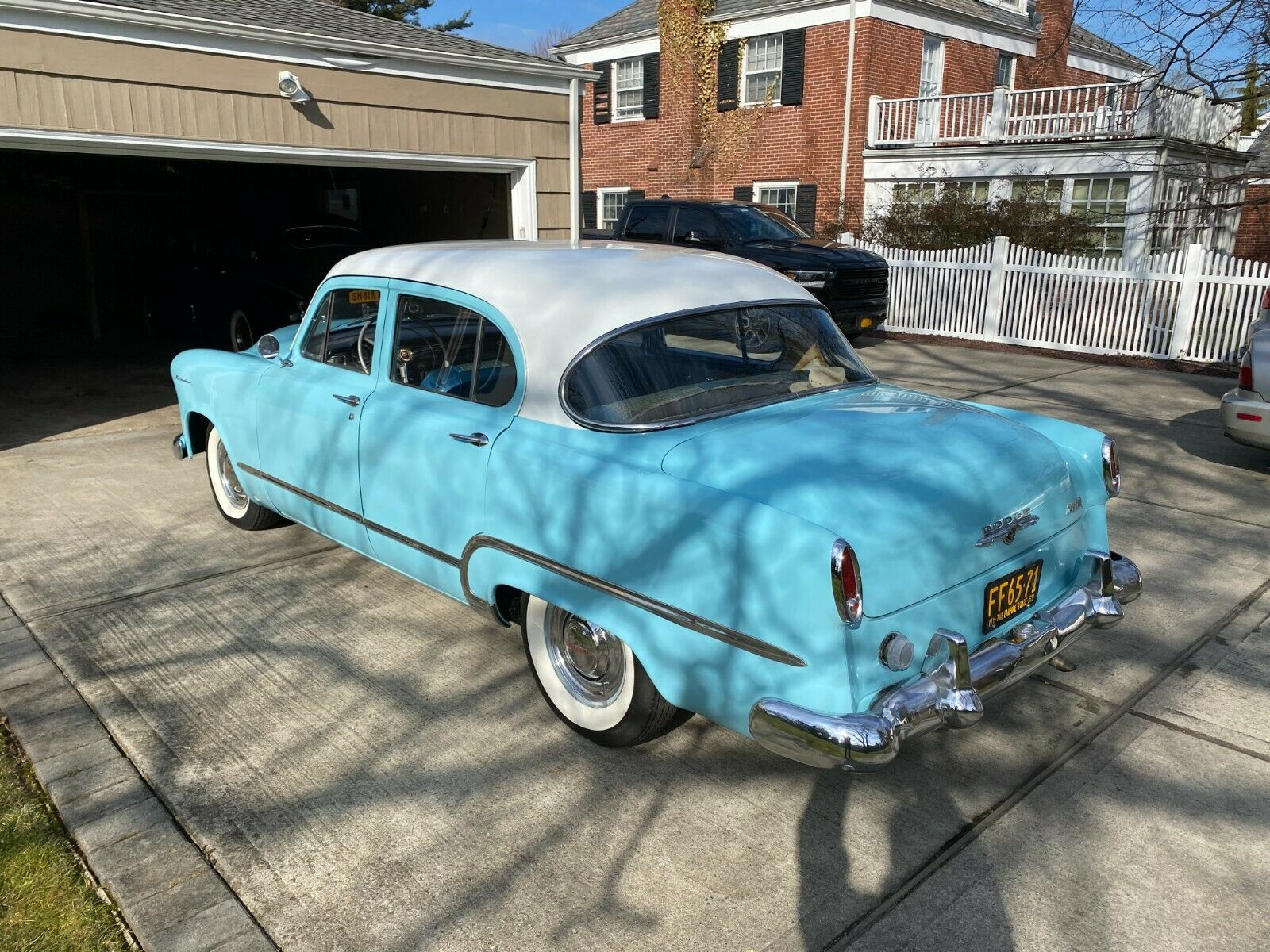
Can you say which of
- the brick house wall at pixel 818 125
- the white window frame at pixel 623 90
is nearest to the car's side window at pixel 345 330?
the brick house wall at pixel 818 125

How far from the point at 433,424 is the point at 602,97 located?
2173 centimetres

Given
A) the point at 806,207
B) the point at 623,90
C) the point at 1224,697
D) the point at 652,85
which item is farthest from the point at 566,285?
the point at 623,90

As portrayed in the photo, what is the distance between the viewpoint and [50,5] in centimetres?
645

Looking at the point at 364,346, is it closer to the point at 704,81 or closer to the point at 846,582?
the point at 846,582

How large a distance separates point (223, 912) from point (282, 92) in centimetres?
680

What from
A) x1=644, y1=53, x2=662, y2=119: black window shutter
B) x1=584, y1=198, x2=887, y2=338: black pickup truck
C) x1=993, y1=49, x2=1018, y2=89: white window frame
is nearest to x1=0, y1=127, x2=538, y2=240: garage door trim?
x1=584, y1=198, x2=887, y2=338: black pickup truck

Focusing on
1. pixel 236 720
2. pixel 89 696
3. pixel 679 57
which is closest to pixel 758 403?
pixel 236 720

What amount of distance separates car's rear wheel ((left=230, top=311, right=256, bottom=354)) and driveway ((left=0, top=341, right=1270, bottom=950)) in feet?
22.3

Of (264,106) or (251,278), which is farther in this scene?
(251,278)

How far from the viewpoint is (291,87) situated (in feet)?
25.3

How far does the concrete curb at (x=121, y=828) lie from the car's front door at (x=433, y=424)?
1309 mm

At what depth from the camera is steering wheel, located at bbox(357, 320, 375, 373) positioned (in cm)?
440

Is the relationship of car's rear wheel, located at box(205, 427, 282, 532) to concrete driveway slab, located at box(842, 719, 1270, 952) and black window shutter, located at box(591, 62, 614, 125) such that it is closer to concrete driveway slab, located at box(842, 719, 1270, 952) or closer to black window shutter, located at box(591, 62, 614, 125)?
concrete driveway slab, located at box(842, 719, 1270, 952)

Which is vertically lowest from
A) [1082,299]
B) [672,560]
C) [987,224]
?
[672,560]
